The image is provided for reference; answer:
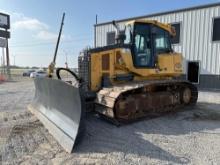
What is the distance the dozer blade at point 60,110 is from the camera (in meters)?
4.51

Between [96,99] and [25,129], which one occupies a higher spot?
[96,99]

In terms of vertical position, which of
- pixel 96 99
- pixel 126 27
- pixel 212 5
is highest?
pixel 212 5

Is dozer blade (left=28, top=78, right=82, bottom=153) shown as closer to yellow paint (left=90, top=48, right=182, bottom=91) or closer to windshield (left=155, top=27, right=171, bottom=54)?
yellow paint (left=90, top=48, right=182, bottom=91)

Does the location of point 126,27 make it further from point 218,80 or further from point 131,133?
point 218,80

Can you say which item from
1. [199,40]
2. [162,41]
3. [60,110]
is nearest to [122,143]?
[60,110]

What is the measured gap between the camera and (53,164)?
377 centimetres

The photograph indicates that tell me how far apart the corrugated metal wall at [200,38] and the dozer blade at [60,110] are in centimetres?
1010

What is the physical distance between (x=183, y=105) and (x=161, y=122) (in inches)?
86.2

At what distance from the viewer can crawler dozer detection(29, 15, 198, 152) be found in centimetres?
573

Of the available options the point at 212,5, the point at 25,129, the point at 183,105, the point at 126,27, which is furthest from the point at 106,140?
the point at 212,5

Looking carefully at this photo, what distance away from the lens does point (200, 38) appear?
13422mm

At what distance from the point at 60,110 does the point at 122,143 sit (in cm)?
176

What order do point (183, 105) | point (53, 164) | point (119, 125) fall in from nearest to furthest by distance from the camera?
point (53, 164)
point (119, 125)
point (183, 105)

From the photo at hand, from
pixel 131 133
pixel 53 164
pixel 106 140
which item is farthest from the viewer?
pixel 131 133
